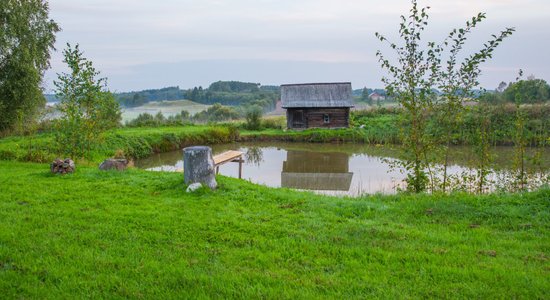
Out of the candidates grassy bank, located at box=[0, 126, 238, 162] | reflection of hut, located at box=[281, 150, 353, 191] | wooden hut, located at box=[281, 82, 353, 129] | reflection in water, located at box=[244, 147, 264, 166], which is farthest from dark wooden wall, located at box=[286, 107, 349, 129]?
reflection of hut, located at box=[281, 150, 353, 191]

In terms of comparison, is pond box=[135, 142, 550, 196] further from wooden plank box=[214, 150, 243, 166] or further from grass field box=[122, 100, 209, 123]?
grass field box=[122, 100, 209, 123]

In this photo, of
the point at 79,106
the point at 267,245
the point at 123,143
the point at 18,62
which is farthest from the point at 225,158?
the point at 18,62

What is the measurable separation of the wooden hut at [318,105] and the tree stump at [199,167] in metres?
22.5

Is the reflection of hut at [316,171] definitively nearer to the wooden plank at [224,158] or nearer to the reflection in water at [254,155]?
the reflection in water at [254,155]

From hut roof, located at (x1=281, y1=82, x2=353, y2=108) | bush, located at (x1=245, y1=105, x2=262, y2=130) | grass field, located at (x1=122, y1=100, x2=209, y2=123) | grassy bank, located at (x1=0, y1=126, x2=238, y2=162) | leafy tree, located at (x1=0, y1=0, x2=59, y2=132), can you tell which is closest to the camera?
grassy bank, located at (x1=0, y1=126, x2=238, y2=162)

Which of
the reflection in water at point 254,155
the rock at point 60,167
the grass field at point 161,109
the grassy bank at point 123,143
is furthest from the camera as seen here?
the grass field at point 161,109

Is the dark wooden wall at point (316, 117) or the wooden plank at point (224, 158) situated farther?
the dark wooden wall at point (316, 117)

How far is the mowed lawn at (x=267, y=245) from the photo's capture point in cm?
388

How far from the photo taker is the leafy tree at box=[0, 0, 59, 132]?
20.5 m

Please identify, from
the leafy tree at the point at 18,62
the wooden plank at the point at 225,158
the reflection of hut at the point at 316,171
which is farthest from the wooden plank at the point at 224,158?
the leafy tree at the point at 18,62

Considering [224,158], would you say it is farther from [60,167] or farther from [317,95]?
[317,95]

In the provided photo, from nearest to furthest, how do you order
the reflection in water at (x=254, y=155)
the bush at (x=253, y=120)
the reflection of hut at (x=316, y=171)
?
the reflection of hut at (x=316, y=171)
the reflection in water at (x=254, y=155)
the bush at (x=253, y=120)

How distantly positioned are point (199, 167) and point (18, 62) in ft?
57.9

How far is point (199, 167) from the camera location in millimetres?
7785
